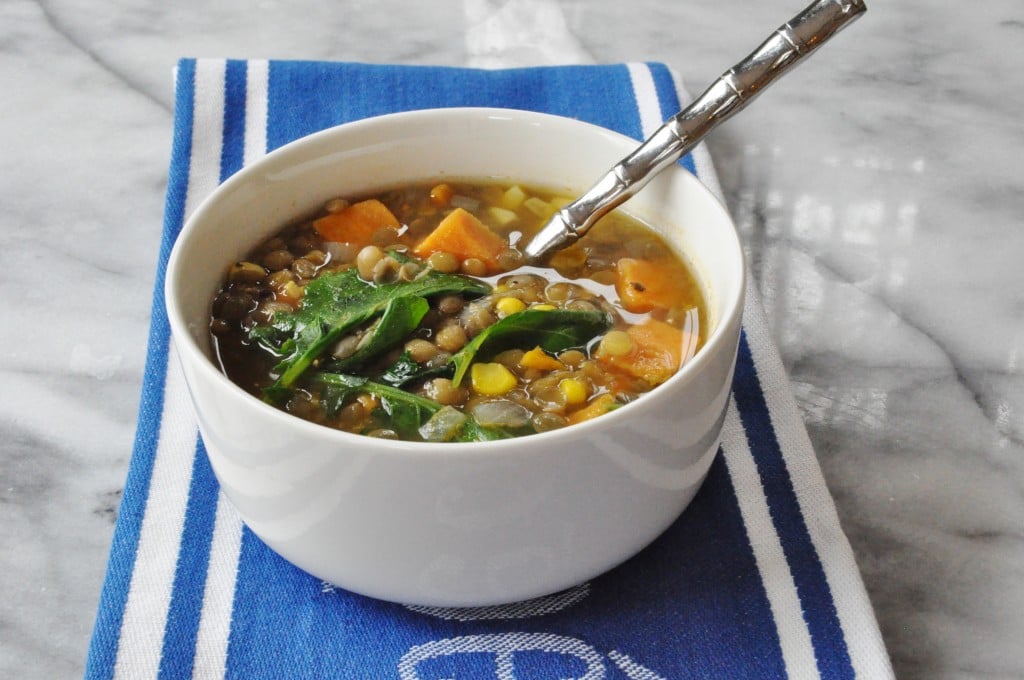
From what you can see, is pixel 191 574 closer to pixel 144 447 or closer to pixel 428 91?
pixel 144 447

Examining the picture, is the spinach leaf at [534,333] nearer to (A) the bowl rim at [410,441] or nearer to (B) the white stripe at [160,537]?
(A) the bowl rim at [410,441]

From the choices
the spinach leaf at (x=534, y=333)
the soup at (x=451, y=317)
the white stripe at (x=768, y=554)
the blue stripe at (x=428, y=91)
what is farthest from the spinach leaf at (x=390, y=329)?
the blue stripe at (x=428, y=91)

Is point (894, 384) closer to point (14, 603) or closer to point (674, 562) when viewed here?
point (674, 562)

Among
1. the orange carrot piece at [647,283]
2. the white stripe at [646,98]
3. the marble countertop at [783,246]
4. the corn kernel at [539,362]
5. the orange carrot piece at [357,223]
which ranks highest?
the corn kernel at [539,362]

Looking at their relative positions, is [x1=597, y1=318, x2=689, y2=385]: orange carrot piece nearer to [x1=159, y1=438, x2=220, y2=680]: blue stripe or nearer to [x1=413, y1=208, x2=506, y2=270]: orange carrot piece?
[x1=413, y1=208, x2=506, y2=270]: orange carrot piece

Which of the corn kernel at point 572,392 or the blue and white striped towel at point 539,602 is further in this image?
the corn kernel at point 572,392

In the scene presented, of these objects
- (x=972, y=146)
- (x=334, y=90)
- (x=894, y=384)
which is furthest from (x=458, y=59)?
(x=894, y=384)

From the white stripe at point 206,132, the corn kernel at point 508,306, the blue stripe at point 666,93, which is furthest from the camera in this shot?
the blue stripe at point 666,93
